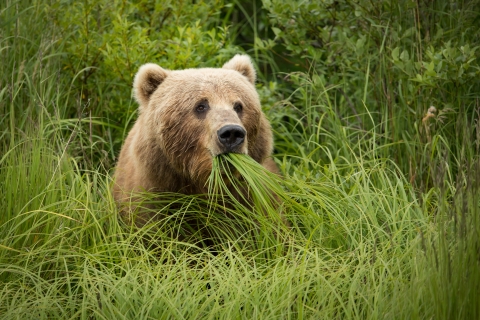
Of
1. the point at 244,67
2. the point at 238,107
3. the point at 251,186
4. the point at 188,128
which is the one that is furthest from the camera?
the point at 244,67

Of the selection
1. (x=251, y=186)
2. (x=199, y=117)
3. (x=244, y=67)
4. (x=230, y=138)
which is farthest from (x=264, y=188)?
(x=244, y=67)

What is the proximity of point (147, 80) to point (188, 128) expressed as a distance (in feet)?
1.92

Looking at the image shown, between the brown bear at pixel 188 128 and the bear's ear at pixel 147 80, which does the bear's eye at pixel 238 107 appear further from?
the bear's ear at pixel 147 80

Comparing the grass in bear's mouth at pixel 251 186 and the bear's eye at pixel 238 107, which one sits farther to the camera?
the bear's eye at pixel 238 107

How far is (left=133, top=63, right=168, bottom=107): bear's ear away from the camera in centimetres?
508

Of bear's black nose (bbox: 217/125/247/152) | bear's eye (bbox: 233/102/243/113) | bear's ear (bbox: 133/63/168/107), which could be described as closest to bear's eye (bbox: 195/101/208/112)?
bear's eye (bbox: 233/102/243/113)

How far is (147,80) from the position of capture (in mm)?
5109

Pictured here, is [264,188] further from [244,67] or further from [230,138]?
[244,67]

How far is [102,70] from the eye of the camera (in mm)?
6301

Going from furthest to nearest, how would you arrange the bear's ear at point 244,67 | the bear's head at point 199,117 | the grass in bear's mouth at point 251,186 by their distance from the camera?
the bear's ear at point 244,67, the bear's head at point 199,117, the grass in bear's mouth at point 251,186

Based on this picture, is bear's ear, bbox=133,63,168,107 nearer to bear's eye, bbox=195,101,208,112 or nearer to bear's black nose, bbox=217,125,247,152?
bear's eye, bbox=195,101,208,112

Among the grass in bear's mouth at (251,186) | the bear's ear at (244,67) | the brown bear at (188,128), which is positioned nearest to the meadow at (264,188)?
the grass in bear's mouth at (251,186)

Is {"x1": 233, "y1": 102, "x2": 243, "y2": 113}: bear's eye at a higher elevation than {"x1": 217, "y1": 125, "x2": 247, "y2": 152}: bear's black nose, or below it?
higher

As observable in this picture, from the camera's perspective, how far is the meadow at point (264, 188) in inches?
144
